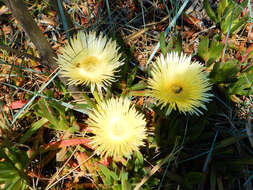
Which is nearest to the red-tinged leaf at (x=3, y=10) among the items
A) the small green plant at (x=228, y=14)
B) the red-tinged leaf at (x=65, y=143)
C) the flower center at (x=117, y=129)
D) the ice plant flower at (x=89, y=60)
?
the ice plant flower at (x=89, y=60)

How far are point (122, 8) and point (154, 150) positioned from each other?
2.83 ft

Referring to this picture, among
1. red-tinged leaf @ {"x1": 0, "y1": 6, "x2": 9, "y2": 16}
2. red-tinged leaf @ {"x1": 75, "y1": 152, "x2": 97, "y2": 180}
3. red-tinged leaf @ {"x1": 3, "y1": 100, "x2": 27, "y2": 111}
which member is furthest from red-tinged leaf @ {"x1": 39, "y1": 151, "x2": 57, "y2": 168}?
red-tinged leaf @ {"x1": 0, "y1": 6, "x2": 9, "y2": 16}

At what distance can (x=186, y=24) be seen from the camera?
1.45 metres

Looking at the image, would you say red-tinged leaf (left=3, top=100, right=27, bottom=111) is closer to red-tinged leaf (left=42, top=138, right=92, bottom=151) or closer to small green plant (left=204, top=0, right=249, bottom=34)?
red-tinged leaf (left=42, top=138, right=92, bottom=151)

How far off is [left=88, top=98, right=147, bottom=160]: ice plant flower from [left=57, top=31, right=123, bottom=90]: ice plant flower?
0.31 ft

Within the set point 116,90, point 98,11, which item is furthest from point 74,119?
point 98,11

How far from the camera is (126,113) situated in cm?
90

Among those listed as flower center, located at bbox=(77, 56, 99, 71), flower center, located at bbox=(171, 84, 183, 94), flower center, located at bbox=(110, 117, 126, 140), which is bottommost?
flower center, located at bbox=(110, 117, 126, 140)

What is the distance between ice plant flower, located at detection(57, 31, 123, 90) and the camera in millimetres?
903

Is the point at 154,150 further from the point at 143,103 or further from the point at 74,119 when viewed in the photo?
the point at 74,119

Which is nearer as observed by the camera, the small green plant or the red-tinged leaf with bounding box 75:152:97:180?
the red-tinged leaf with bounding box 75:152:97:180

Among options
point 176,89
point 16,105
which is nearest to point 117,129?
point 176,89

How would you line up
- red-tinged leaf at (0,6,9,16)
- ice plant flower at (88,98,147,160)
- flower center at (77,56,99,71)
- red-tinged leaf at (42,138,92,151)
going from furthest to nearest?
red-tinged leaf at (0,6,9,16)
red-tinged leaf at (42,138,92,151)
flower center at (77,56,99,71)
ice plant flower at (88,98,147,160)

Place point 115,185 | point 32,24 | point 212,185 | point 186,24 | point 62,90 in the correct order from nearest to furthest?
point 32,24
point 115,185
point 212,185
point 62,90
point 186,24
